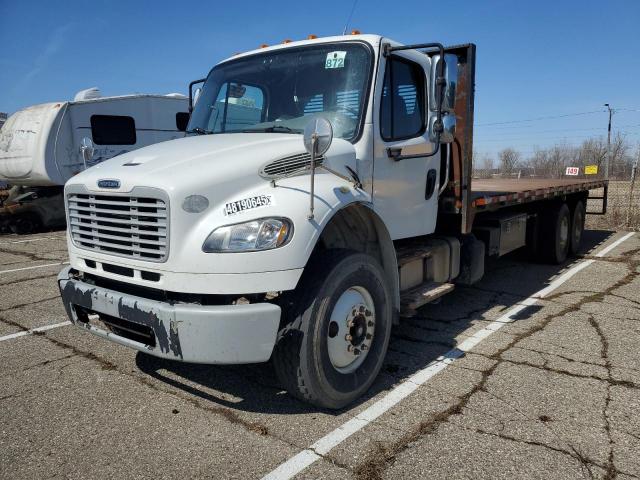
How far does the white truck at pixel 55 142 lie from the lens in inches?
473

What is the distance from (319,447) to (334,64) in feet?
9.42

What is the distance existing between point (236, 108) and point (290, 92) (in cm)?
58

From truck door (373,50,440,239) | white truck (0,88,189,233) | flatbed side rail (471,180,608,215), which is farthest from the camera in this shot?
white truck (0,88,189,233)

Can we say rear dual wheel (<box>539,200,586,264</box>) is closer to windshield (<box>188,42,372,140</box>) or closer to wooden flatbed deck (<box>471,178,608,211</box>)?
wooden flatbed deck (<box>471,178,608,211</box>)

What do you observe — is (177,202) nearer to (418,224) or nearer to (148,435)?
(148,435)

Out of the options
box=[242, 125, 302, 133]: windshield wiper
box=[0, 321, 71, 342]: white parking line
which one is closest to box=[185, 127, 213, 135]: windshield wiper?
box=[242, 125, 302, 133]: windshield wiper

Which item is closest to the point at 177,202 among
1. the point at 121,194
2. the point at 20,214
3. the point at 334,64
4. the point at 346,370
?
the point at 121,194

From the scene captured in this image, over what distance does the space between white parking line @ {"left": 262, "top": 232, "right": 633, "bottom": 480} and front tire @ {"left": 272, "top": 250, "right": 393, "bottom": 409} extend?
6.8 inches

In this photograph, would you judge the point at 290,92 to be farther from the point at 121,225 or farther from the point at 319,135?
the point at 121,225

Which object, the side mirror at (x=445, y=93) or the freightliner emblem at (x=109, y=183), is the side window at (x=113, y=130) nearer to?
the freightliner emblem at (x=109, y=183)

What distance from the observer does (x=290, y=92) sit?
4.18 meters

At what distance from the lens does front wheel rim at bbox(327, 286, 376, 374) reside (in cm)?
335

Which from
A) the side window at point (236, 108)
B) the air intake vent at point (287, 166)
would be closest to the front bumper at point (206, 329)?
the air intake vent at point (287, 166)

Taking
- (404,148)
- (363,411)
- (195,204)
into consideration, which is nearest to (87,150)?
(195,204)
